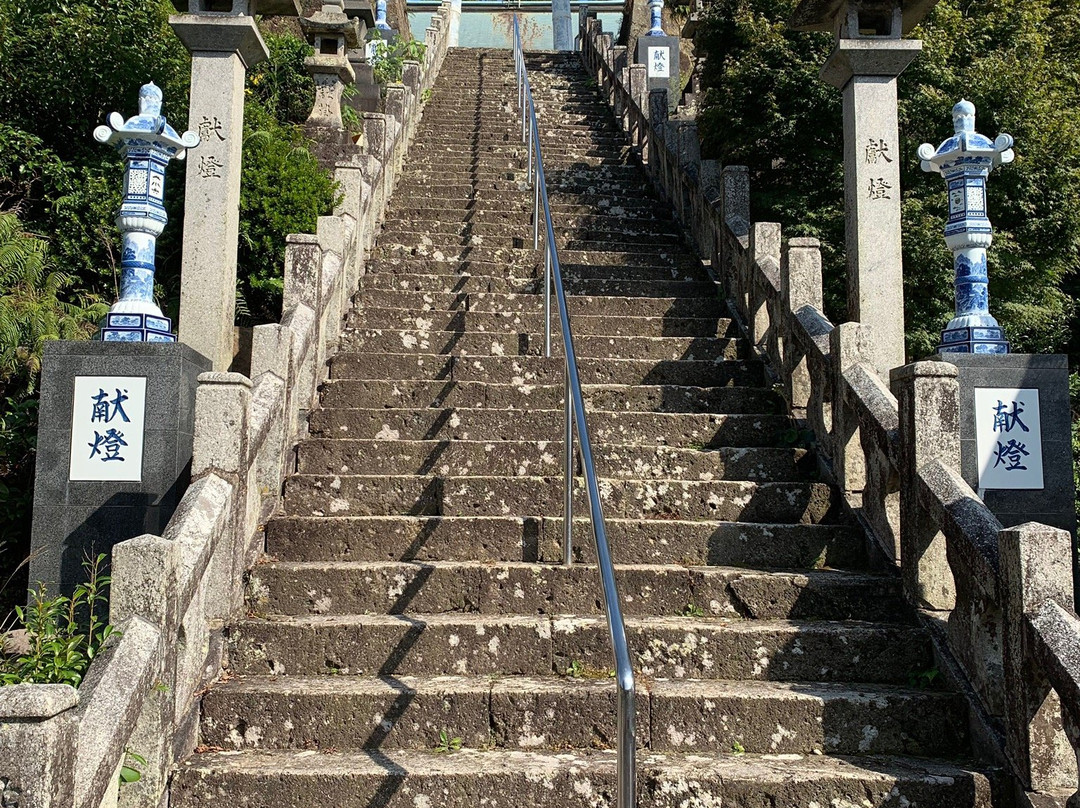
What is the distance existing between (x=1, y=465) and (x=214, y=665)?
348cm

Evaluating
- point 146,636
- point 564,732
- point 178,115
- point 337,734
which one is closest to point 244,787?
point 337,734

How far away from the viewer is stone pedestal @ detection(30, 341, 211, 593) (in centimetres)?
495

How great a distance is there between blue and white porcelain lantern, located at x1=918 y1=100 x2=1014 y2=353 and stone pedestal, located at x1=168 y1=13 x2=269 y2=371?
4727mm

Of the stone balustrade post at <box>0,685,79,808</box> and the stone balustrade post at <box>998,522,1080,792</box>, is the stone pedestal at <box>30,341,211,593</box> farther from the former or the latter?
the stone balustrade post at <box>998,522,1080,792</box>

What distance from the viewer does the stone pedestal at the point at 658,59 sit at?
17062mm

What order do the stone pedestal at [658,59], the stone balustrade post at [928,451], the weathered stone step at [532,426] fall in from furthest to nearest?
the stone pedestal at [658,59]
the weathered stone step at [532,426]
the stone balustrade post at [928,451]

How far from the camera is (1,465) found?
6.63 m

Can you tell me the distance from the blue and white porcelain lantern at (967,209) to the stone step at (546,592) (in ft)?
5.57

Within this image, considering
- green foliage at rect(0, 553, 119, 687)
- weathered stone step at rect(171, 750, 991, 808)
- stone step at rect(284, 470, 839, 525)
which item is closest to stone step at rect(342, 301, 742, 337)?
stone step at rect(284, 470, 839, 525)

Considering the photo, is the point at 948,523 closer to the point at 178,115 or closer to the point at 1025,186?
the point at 1025,186

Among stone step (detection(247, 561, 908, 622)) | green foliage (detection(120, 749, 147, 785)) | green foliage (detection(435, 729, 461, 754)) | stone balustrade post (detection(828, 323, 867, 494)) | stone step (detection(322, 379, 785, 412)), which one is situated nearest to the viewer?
green foliage (detection(120, 749, 147, 785))

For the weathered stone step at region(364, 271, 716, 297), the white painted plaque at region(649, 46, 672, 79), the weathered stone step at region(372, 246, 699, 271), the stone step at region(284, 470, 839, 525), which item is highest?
the white painted plaque at region(649, 46, 672, 79)

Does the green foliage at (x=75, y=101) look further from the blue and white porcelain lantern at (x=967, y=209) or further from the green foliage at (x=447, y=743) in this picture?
the blue and white porcelain lantern at (x=967, y=209)

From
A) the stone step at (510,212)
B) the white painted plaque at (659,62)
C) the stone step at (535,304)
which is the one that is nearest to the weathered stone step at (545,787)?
the stone step at (535,304)
